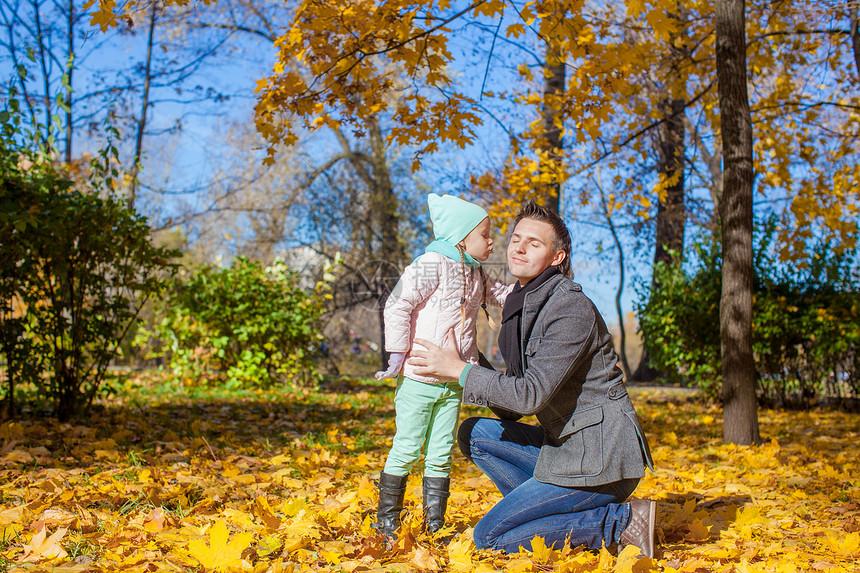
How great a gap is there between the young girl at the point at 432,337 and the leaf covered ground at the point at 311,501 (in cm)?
16

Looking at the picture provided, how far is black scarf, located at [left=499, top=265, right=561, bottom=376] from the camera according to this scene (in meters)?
2.36

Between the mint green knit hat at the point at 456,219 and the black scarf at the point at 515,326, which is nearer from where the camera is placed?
the black scarf at the point at 515,326

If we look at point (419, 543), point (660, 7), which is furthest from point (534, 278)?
point (660, 7)

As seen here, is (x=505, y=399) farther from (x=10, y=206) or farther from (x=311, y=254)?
(x=311, y=254)

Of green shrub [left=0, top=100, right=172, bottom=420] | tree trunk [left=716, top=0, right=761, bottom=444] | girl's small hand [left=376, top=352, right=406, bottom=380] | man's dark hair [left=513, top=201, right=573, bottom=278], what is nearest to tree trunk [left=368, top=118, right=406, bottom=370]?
green shrub [left=0, top=100, right=172, bottom=420]

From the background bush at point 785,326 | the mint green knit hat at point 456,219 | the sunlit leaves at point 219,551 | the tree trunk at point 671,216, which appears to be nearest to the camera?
the sunlit leaves at point 219,551

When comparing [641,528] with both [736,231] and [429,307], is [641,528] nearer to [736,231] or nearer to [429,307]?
[429,307]

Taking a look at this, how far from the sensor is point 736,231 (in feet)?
16.0

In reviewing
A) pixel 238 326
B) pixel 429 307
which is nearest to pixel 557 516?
pixel 429 307

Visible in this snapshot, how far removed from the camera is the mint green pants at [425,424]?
2545 millimetres

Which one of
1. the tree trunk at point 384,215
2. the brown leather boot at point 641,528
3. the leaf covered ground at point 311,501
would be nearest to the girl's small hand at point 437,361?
the leaf covered ground at point 311,501

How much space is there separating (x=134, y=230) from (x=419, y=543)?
3.87m

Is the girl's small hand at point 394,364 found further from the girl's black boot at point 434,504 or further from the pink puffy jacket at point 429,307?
the girl's black boot at point 434,504

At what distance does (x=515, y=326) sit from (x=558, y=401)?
318 millimetres
